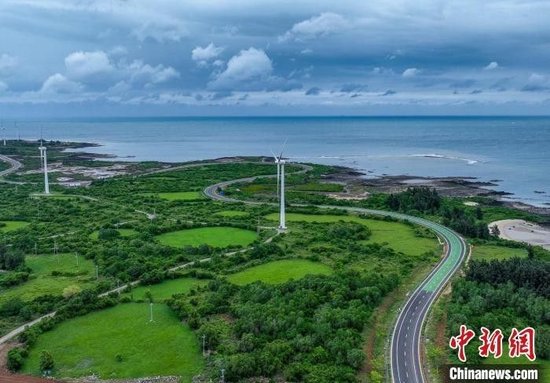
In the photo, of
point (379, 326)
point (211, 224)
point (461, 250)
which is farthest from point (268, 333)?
point (211, 224)

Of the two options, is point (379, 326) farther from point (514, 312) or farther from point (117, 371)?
point (117, 371)

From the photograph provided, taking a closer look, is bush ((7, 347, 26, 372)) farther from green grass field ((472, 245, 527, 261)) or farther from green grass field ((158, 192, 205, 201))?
green grass field ((158, 192, 205, 201))

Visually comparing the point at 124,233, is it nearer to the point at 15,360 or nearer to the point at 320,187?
the point at 15,360

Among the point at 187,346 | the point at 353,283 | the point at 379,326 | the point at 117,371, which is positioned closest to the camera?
the point at 117,371

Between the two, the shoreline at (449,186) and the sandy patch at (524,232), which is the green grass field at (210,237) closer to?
the sandy patch at (524,232)

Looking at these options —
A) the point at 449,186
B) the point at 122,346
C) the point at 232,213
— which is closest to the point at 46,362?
the point at 122,346
